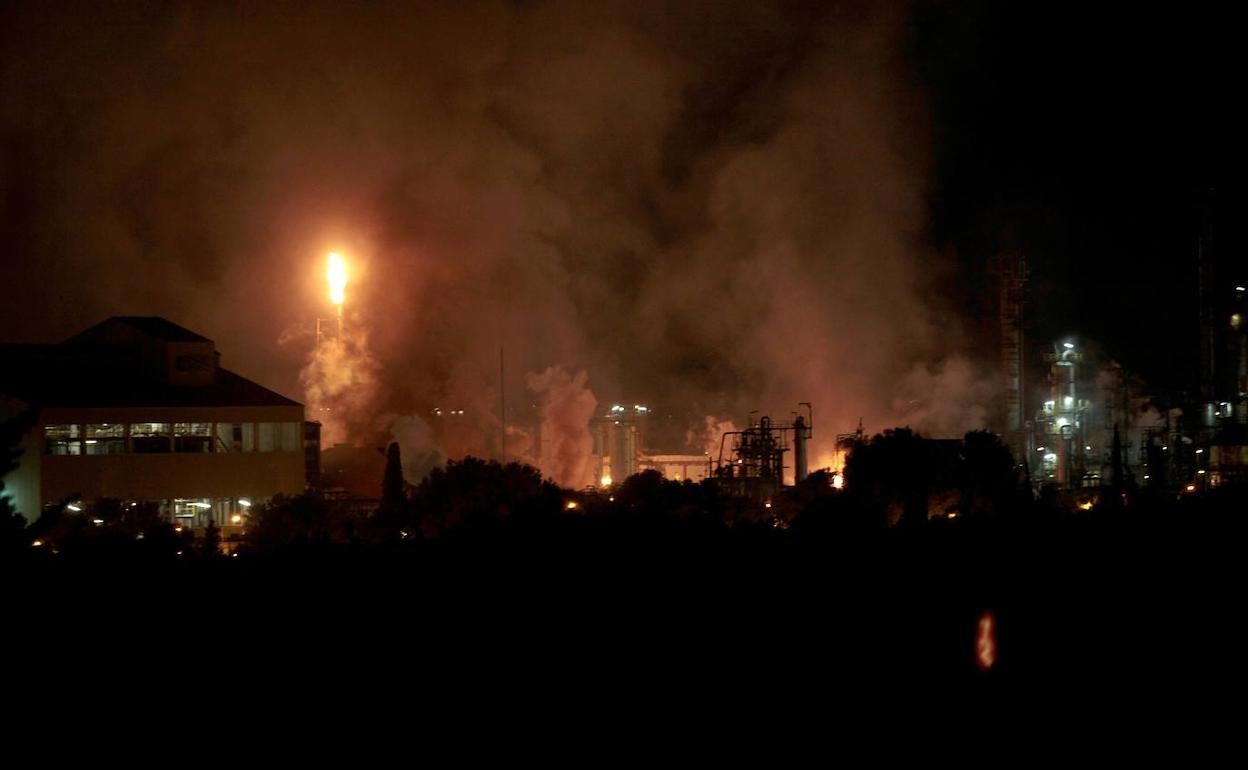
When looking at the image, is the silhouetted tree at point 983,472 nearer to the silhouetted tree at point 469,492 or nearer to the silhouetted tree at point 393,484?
the silhouetted tree at point 469,492

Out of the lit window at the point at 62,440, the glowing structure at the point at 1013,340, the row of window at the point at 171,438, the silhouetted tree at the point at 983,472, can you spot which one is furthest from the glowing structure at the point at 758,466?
the lit window at the point at 62,440

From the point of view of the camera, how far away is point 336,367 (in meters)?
40.7

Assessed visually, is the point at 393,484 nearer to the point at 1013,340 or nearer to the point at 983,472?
the point at 983,472

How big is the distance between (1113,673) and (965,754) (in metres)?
2.36

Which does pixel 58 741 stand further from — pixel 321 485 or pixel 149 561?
pixel 321 485

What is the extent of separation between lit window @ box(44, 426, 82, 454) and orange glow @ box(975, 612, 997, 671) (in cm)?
2039

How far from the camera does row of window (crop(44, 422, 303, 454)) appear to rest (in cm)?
2583

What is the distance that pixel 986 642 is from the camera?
1127 centimetres

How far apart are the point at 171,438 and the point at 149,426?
517 millimetres

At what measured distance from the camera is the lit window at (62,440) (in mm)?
25406

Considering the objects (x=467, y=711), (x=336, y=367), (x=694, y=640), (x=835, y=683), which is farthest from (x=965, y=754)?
(x=336, y=367)

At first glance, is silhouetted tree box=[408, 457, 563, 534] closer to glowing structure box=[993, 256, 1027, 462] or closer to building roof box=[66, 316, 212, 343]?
building roof box=[66, 316, 212, 343]

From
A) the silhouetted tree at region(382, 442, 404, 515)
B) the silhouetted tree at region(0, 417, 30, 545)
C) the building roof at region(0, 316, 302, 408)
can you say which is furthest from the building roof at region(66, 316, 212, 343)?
the silhouetted tree at region(0, 417, 30, 545)

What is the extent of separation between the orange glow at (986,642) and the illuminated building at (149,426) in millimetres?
18676
